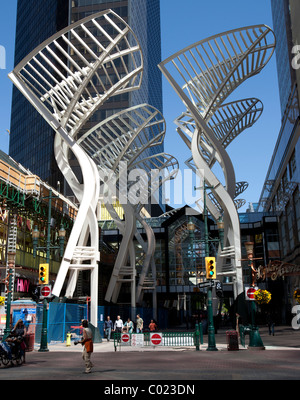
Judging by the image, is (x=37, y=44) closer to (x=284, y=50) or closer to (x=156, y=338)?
(x=284, y=50)

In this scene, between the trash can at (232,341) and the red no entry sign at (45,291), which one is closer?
the red no entry sign at (45,291)

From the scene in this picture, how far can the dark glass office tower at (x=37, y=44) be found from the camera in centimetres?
9287

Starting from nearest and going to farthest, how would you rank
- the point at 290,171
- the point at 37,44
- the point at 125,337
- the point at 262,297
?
1. the point at 262,297
2. the point at 125,337
3. the point at 290,171
4. the point at 37,44

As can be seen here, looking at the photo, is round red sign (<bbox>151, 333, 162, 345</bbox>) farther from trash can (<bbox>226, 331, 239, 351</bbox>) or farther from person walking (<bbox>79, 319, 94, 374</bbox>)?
person walking (<bbox>79, 319, 94, 374</bbox>)

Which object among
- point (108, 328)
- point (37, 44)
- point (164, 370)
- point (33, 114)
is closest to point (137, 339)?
point (108, 328)

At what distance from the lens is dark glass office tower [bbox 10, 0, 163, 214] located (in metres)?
92.9

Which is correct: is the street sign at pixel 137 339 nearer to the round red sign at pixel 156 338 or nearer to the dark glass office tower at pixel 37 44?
the round red sign at pixel 156 338

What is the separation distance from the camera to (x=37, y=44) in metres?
110

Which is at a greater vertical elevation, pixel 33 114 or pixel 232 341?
pixel 33 114

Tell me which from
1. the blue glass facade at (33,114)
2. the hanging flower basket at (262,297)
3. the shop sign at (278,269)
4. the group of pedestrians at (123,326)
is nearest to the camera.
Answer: the hanging flower basket at (262,297)

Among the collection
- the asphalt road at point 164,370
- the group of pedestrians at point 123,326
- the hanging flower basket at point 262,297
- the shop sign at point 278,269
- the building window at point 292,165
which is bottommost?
the asphalt road at point 164,370

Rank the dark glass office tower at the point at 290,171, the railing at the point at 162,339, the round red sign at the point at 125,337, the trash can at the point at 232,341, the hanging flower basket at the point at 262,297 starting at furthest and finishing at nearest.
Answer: the dark glass office tower at the point at 290,171 < the railing at the point at 162,339 < the round red sign at the point at 125,337 < the hanging flower basket at the point at 262,297 < the trash can at the point at 232,341

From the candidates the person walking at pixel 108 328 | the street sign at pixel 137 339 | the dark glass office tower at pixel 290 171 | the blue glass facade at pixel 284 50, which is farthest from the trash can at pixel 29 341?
the blue glass facade at pixel 284 50
